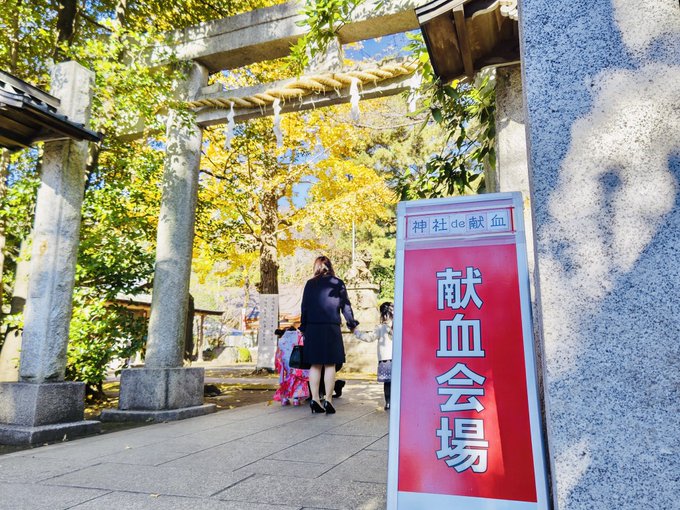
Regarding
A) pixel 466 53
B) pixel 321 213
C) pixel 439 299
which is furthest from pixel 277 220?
pixel 439 299

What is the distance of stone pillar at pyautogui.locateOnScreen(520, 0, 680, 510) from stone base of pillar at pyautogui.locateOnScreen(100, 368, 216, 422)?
541 centimetres

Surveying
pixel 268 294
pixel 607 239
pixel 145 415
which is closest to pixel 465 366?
pixel 607 239

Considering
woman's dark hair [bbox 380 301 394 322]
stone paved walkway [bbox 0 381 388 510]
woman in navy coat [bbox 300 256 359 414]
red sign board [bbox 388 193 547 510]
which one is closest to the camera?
red sign board [bbox 388 193 547 510]

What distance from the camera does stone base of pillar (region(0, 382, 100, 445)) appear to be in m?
4.71

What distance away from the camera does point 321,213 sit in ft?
45.3

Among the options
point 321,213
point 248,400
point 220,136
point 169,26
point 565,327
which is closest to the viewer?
point 565,327

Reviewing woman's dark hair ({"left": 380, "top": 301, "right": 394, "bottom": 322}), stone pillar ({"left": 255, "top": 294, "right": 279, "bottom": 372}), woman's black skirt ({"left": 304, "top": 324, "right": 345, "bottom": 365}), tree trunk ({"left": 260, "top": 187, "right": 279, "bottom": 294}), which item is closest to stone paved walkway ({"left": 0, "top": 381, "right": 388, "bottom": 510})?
woman's black skirt ({"left": 304, "top": 324, "right": 345, "bottom": 365})

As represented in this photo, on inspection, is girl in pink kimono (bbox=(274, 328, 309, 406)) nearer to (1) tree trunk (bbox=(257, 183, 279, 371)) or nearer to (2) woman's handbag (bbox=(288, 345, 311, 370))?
(2) woman's handbag (bbox=(288, 345, 311, 370))

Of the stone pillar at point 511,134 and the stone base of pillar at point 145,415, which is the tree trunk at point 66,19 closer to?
the stone base of pillar at point 145,415

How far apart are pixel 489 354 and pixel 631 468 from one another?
675mm

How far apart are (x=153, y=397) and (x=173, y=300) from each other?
4.30ft

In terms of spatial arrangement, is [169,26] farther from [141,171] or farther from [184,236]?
[184,236]

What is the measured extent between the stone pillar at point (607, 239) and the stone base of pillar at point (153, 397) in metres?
5.41

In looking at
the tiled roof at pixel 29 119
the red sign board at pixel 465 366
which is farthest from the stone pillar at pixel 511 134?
the tiled roof at pixel 29 119
